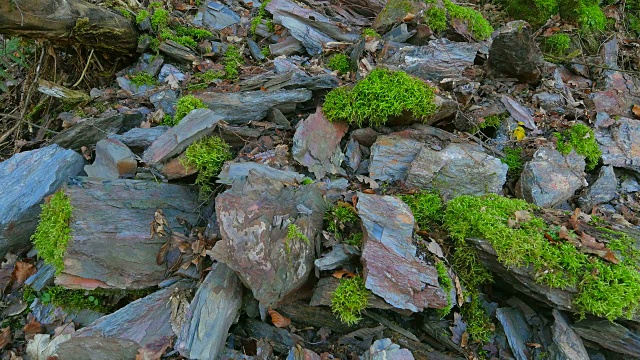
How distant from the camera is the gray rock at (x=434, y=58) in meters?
6.23

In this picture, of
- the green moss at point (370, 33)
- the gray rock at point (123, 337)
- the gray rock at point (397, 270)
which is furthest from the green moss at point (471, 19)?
the gray rock at point (123, 337)

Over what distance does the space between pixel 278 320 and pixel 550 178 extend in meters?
3.85

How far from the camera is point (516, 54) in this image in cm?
625

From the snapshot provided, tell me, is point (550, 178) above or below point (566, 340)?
above

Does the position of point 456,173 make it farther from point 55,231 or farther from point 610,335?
point 55,231

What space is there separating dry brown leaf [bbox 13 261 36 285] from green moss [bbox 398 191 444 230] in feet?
15.0

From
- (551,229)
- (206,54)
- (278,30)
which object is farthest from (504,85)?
(206,54)

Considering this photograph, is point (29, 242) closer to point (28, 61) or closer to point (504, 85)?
point (28, 61)

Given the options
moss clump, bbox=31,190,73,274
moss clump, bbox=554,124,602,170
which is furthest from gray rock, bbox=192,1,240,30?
moss clump, bbox=554,124,602,170

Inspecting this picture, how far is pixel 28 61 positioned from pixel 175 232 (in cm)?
539

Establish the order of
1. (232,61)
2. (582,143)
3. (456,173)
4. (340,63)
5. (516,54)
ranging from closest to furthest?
1. (456,173)
2. (582,143)
3. (516,54)
4. (340,63)
5. (232,61)

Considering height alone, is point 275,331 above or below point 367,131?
below

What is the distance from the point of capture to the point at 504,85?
6.48 metres

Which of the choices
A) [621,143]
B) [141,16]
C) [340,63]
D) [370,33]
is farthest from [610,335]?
[141,16]
